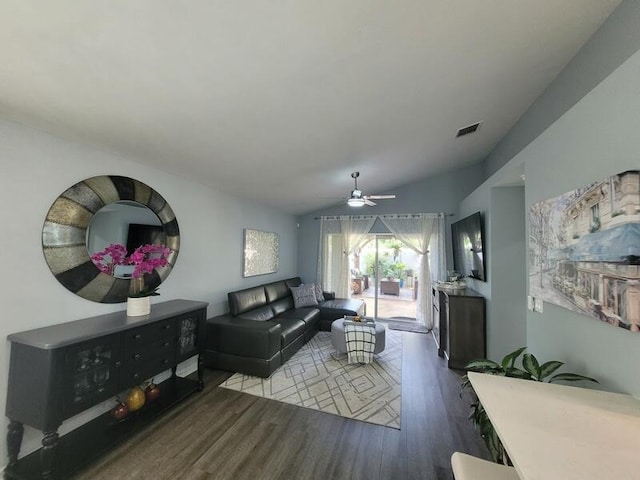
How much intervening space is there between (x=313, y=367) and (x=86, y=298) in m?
2.60

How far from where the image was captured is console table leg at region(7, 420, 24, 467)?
171 centimetres

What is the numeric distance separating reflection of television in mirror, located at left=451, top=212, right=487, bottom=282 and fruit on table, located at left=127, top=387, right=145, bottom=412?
4168 mm

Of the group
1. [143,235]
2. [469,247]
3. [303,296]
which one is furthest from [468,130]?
[143,235]

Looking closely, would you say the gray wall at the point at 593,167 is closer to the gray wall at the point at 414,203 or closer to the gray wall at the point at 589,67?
the gray wall at the point at 589,67

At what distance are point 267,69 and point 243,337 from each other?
284 centimetres

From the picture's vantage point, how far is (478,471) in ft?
3.63

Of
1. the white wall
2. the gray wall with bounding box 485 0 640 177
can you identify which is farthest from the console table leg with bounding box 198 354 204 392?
the gray wall with bounding box 485 0 640 177

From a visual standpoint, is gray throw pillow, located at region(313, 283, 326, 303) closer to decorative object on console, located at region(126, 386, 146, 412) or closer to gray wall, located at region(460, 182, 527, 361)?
gray wall, located at region(460, 182, 527, 361)

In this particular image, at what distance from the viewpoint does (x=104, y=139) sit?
6.87 ft

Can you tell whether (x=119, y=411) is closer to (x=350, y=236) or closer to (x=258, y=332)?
(x=258, y=332)

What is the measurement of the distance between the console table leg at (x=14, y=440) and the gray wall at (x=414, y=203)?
484cm

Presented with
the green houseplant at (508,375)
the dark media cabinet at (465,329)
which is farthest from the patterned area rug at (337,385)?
the green houseplant at (508,375)

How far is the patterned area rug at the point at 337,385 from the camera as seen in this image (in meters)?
2.52

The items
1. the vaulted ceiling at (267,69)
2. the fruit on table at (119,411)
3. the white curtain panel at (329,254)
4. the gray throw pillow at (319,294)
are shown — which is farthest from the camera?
the white curtain panel at (329,254)
